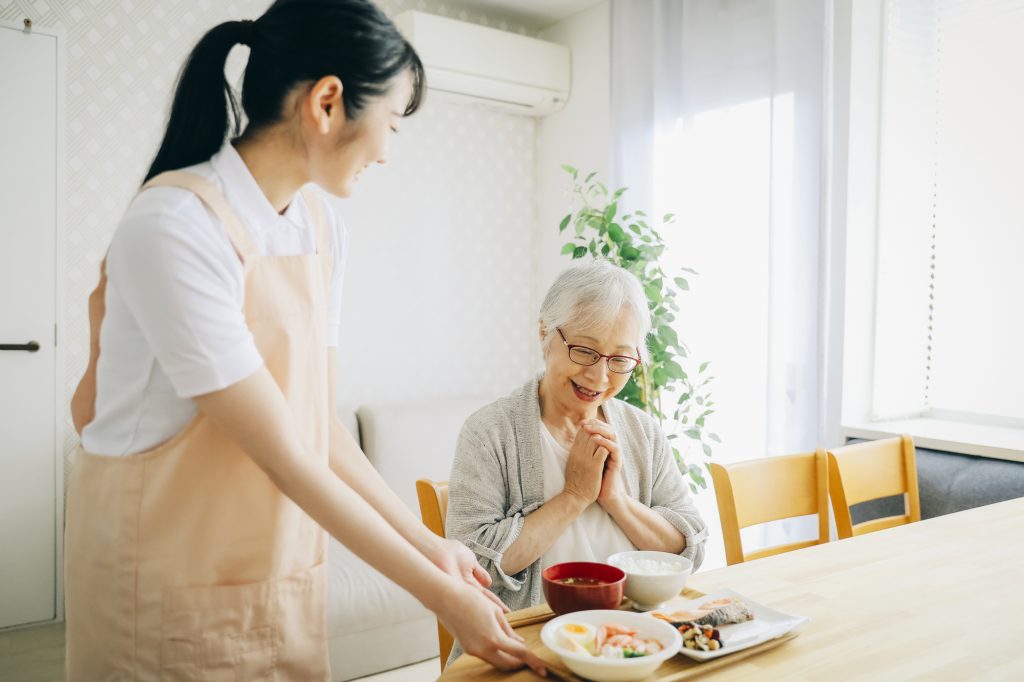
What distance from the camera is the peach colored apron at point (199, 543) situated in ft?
3.29

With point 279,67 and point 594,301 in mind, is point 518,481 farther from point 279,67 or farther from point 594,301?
point 279,67

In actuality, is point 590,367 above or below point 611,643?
above

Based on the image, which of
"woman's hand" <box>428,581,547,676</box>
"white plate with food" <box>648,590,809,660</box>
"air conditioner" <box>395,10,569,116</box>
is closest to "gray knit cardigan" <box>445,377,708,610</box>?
"white plate with food" <box>648,590,809,660</box>

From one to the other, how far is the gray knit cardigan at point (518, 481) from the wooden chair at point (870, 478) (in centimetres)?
43

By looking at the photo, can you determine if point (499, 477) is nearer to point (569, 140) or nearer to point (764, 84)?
point (764, 84)

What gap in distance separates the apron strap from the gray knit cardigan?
704 mm

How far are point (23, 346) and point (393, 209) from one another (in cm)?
160

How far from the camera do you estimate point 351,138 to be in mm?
1033

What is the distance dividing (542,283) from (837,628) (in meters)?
3.15

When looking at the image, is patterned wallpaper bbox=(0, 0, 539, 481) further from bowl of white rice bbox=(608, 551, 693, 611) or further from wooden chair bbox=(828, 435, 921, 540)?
bowl of white rice bbox=(608, 551, 693, 611)

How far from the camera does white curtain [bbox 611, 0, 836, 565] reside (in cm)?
279

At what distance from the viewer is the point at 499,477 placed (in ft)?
5.18

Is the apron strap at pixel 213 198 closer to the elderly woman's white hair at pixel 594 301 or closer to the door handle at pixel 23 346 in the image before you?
the elderly woman's white hair at pixel 594 301

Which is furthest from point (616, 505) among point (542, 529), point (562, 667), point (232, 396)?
point (232, 396)
